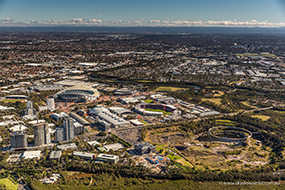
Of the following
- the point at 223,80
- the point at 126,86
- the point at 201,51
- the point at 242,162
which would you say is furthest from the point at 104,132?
the point at 201,51

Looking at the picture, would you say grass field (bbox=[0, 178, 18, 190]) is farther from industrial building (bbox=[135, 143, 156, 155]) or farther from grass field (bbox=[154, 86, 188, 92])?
grass field (bbox=[154, 86, 188, 92])

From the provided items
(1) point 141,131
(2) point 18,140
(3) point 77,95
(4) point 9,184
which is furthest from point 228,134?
(3) point 77,95

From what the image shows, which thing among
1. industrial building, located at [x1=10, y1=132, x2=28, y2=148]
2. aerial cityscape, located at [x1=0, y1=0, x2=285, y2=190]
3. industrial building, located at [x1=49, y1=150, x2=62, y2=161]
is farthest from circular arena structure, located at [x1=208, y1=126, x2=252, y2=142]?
industrial building, located at [x1=10, y1=132, x2=28, y2=148]

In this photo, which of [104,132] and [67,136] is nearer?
[67,136]

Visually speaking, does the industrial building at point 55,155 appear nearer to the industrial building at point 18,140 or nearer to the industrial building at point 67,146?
the industrial building at point 67,146

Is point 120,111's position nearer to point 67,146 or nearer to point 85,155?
point 67,146

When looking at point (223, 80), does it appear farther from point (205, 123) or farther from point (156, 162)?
point (156, 162)
